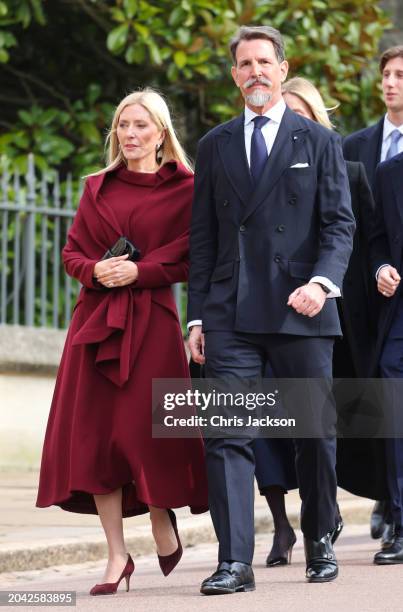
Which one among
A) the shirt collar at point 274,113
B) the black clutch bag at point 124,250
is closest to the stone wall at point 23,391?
the black clutch bag at point 124,250

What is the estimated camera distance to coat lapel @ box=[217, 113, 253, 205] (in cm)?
608

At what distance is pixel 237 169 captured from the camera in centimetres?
612

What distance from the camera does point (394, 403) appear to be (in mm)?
7035

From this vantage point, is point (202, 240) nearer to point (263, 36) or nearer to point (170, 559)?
point (263, 36)

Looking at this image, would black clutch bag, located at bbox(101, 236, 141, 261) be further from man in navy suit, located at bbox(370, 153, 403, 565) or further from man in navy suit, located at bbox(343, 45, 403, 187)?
man in navy suit, located at bbox(343, 45, 403, 187)

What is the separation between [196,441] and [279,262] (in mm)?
814

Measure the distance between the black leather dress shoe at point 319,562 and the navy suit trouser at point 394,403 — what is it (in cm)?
94

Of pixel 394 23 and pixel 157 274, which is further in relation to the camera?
pixel 394 23

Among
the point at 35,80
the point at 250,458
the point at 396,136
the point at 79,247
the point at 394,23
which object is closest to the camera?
the point at 250,458

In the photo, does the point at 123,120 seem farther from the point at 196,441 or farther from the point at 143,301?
the point at 196,441

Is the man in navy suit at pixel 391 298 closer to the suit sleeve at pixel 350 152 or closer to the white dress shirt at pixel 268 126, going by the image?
the suit sleeve at pixel 350 152

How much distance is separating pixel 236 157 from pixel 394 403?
149cm

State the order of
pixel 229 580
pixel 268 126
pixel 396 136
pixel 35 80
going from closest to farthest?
pixel 229 580 → pixel 268 126 → pixel 396 136 → pixel 35 80

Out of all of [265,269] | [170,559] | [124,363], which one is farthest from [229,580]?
[265,269]
